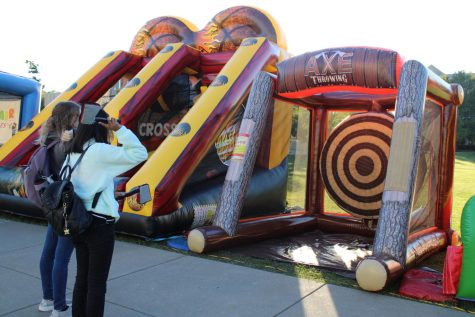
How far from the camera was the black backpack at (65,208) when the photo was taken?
2.18m

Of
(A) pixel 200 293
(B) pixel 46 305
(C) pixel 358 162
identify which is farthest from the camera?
(C) pixel 358 162

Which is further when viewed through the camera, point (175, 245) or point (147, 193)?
point (175, 245)

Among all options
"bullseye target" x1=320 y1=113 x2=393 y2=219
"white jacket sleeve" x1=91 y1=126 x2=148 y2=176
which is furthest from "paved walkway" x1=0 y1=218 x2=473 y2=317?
"bullseye target" x1=320 y1=113 x2=393 y2=219

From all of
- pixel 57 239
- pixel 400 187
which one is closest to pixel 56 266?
pixel 57 239

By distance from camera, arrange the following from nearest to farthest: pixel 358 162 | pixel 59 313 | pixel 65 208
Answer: pixel 65 208 < pixel 59 313 < pixel 358 162

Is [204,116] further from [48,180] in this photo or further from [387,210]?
[48,180]

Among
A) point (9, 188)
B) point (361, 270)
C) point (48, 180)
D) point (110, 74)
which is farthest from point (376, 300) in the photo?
point (110, 74)

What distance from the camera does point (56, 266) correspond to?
2662mm

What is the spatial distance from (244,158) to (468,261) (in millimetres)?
2305

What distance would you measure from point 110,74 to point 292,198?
3661 mm

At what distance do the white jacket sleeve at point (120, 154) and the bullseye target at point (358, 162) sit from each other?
4.11m

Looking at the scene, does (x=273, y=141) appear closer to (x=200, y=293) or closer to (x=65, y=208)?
(x=200, y=293)

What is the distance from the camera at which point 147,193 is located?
239 cm

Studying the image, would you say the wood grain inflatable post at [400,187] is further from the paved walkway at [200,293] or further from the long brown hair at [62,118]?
the long brown hair at [62,118]
